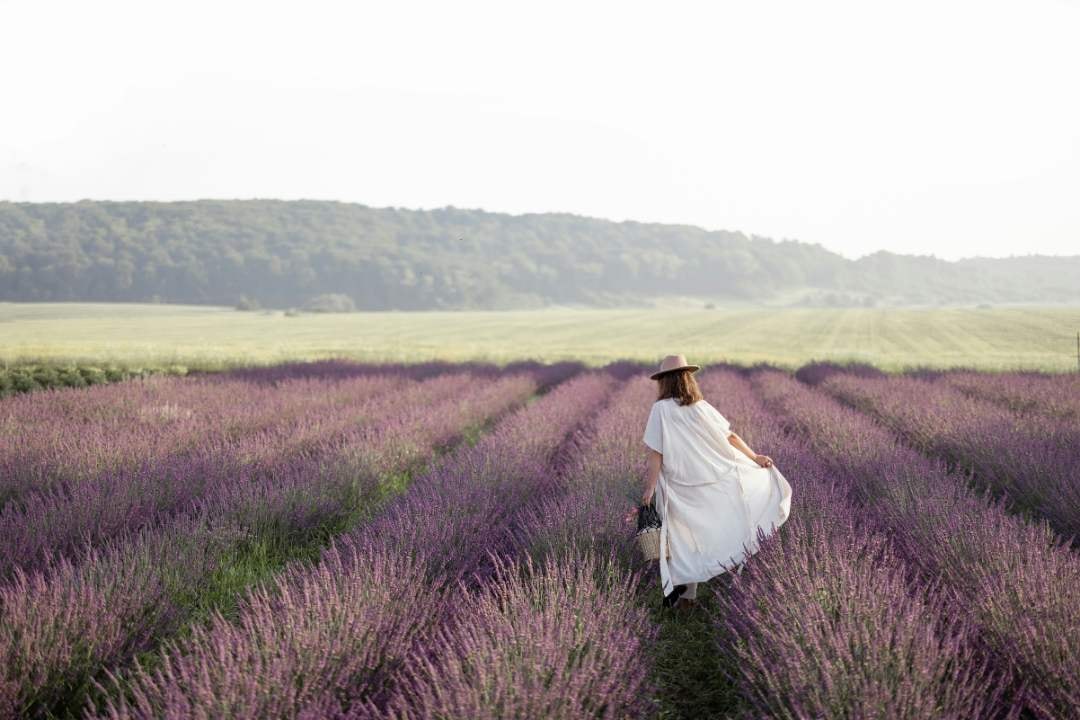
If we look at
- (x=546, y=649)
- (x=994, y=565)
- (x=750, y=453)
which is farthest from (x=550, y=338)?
(x=546, y=649)

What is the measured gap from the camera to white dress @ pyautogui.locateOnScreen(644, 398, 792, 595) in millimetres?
3660

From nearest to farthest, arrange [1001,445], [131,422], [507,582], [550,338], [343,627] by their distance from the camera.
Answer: [343,627] < [507,582] < [1001,445] < [131,422] < [550,338]

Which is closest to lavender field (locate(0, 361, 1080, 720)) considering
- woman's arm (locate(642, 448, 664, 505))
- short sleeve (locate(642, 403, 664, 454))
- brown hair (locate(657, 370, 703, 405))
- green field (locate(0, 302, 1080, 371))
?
woman's arm (locate(642, 448, 664, 505))

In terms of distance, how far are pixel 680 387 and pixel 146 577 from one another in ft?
8.72

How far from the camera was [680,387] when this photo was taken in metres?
3.71

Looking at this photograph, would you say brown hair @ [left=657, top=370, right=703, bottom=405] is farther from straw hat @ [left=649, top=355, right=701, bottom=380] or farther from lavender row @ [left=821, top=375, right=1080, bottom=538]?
lavender row @ [left=821, top=375, right=1080, bottom=538]

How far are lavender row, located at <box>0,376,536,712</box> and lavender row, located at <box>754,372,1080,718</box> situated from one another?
321 cm

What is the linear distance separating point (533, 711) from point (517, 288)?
353 feet

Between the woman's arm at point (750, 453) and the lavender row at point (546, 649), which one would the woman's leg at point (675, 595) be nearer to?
the lavender row at point (546, 649)

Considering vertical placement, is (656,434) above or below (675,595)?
above

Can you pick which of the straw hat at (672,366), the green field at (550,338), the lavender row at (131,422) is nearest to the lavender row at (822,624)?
the straw hat at (672,366)

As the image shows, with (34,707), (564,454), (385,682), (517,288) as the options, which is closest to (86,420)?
(564,454)

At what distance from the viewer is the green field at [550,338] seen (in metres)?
21.6

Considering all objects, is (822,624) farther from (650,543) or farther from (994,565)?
(650,543)
